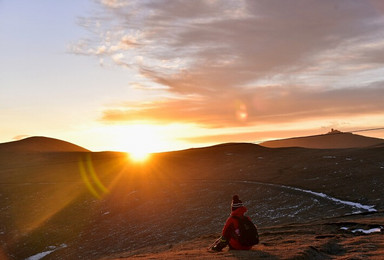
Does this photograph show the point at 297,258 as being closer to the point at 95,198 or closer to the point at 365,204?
the point at 365,204

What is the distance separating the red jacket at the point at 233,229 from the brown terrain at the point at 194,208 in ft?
2.46

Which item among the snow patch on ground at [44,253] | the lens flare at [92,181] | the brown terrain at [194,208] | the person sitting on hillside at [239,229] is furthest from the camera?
the lens flare at [92,181]

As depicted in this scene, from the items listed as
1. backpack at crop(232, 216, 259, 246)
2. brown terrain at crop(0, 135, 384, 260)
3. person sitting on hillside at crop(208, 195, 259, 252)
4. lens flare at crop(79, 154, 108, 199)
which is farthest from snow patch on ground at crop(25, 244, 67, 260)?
backpack at crop(232, 216, 259, 246)

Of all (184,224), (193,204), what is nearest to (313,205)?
(184,224)

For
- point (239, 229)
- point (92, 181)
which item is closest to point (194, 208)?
point (92, 181)

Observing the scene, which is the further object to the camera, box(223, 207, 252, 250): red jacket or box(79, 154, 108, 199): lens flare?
box(79, 154, 108, 199): lens flare

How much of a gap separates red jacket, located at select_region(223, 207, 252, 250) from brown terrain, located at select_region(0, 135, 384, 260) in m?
0.75

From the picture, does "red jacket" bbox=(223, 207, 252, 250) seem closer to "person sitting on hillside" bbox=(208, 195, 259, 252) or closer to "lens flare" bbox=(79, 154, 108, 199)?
"person sitting on hillside" bbox=(208, 195, 259, 252)

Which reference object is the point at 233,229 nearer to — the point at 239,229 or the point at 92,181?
the point at 239,229

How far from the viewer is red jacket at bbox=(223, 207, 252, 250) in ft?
60.5

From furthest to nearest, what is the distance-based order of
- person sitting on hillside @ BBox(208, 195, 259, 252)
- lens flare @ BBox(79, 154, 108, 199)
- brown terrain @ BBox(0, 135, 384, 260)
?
lens flare @ BBox(79, 154, 108, 199), brown terrain @ BBox(0, 135, 384, 260), person sitting on hillside @ BBox(208, 195, 259, 252)

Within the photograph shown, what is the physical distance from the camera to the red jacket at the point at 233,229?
60.5ft

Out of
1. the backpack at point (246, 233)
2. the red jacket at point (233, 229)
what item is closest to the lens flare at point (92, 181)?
the red jacket at point (233, 229)

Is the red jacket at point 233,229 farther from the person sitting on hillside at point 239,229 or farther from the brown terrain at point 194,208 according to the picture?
the brown terrain at point 194,208
